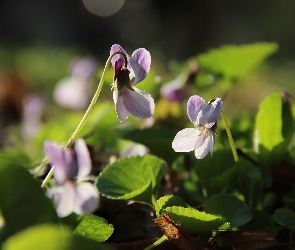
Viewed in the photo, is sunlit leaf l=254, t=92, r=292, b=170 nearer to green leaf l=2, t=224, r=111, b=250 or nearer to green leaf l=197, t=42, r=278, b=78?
green leaf l=197, t=42, r=278, b=78

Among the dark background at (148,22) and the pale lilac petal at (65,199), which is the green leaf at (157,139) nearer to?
the pale lilac petal at (65,199)

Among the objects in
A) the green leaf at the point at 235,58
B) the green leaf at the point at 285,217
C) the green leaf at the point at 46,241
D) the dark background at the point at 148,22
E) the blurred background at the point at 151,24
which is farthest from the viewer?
the dark background at the point at 148,22

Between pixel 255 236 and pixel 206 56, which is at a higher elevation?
pixel 206 56

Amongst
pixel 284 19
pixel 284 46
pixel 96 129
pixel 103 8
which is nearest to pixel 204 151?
pixel 96 129

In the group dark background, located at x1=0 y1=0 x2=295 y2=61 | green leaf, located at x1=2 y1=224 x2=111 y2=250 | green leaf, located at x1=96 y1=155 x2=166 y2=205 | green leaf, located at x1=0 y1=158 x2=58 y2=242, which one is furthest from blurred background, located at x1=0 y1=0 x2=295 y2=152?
green leaf, located at x1=2 y1=224 x2=111 y2=250

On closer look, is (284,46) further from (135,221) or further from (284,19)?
(135,221)

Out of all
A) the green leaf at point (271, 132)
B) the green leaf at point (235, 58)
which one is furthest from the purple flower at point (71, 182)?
the green leaf at point (235, 58)
